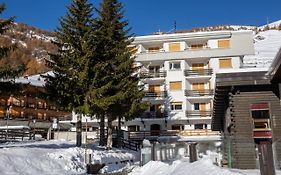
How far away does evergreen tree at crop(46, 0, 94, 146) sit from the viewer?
27.8 m

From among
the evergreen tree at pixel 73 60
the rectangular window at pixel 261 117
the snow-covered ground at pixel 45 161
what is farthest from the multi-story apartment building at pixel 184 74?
the rectangular window at pixel 261 117

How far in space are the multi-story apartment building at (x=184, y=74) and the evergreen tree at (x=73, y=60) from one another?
76.3 ft

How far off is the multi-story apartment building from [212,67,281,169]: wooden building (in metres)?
34.0

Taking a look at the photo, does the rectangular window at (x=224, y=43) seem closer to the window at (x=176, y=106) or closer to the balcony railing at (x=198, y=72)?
the balcony railing at (x=198, y=72)

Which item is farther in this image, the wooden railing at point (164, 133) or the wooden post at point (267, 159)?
the wooden railing at point (164, 133)

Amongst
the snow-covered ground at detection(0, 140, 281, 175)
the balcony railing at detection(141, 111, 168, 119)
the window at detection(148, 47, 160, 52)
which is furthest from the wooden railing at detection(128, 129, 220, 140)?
the snow-covered ground at detection(0, 140, 281, 175)

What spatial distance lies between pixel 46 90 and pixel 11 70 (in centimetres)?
692

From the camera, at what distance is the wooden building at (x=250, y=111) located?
1588 centimetres

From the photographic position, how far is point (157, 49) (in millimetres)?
58031

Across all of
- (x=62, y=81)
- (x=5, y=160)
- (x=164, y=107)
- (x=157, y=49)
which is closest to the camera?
(x=5, y=160)

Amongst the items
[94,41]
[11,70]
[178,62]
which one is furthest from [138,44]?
[11,70]

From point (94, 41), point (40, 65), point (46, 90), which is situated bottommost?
point (46, 90)

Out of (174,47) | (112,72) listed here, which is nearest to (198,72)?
(174,47)

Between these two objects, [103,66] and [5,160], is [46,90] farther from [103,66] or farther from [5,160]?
[5,160]
